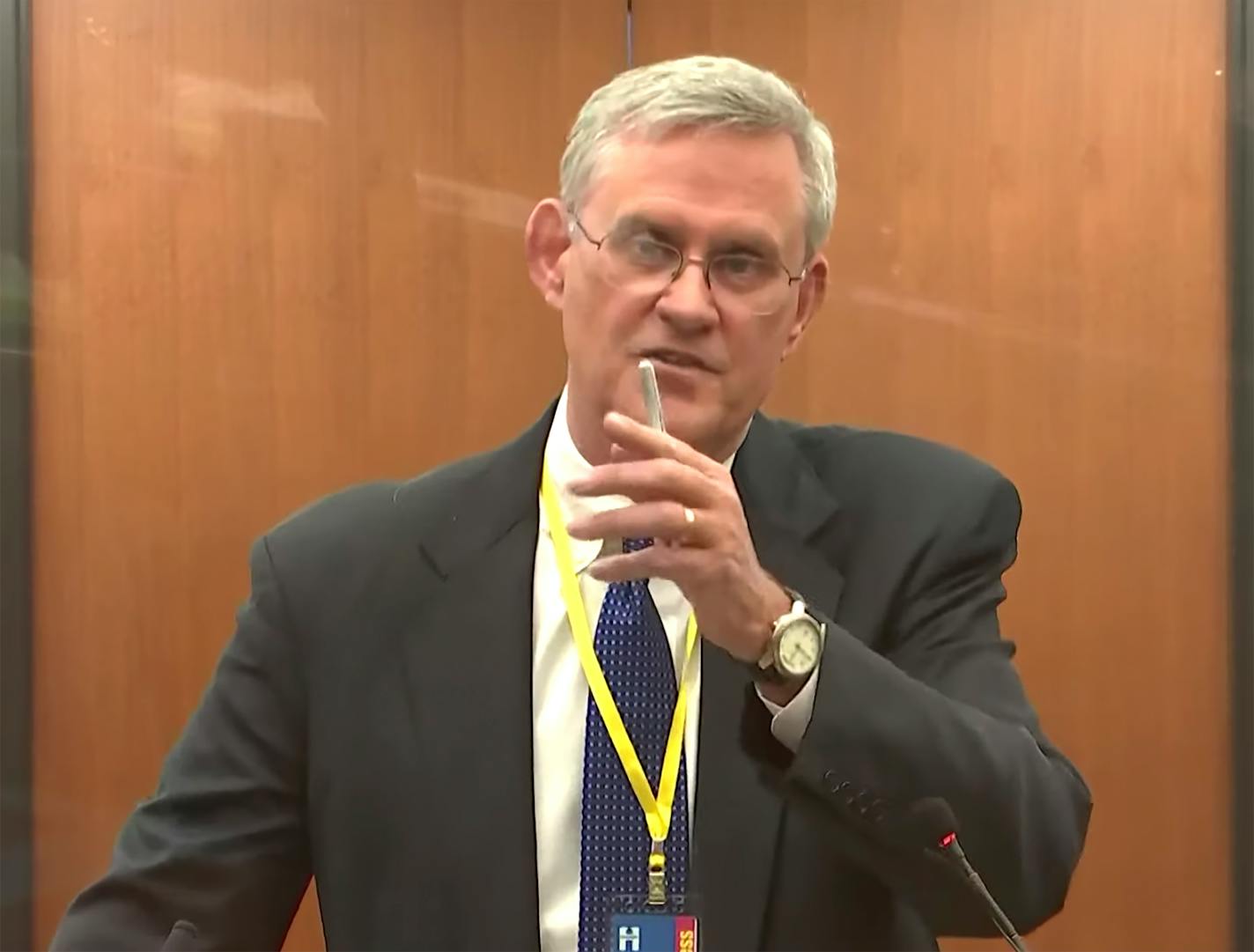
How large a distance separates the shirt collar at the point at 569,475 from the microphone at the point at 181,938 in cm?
45

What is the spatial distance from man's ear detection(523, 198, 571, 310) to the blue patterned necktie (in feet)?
0.97

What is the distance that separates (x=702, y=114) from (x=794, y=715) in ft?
1.79

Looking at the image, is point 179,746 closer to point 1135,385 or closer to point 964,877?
point 964,877

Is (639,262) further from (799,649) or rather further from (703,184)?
(799,649)

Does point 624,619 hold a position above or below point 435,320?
below

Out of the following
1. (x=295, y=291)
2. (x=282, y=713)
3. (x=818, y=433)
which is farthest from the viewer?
(x=295, y=291)

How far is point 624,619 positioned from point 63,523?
1.28 metres

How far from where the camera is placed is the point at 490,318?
7.15ft

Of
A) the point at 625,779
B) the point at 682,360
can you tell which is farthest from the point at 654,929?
the point at 682,360

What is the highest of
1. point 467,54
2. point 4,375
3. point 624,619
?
point 467,54

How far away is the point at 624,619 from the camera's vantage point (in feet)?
3.71

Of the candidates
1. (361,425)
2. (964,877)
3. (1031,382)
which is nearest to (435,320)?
(361,425)

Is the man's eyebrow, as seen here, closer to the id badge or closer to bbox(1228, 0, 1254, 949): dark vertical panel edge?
the id badge

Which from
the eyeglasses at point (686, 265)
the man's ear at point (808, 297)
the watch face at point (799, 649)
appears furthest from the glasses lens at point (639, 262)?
the watch face at point (799, 649)
